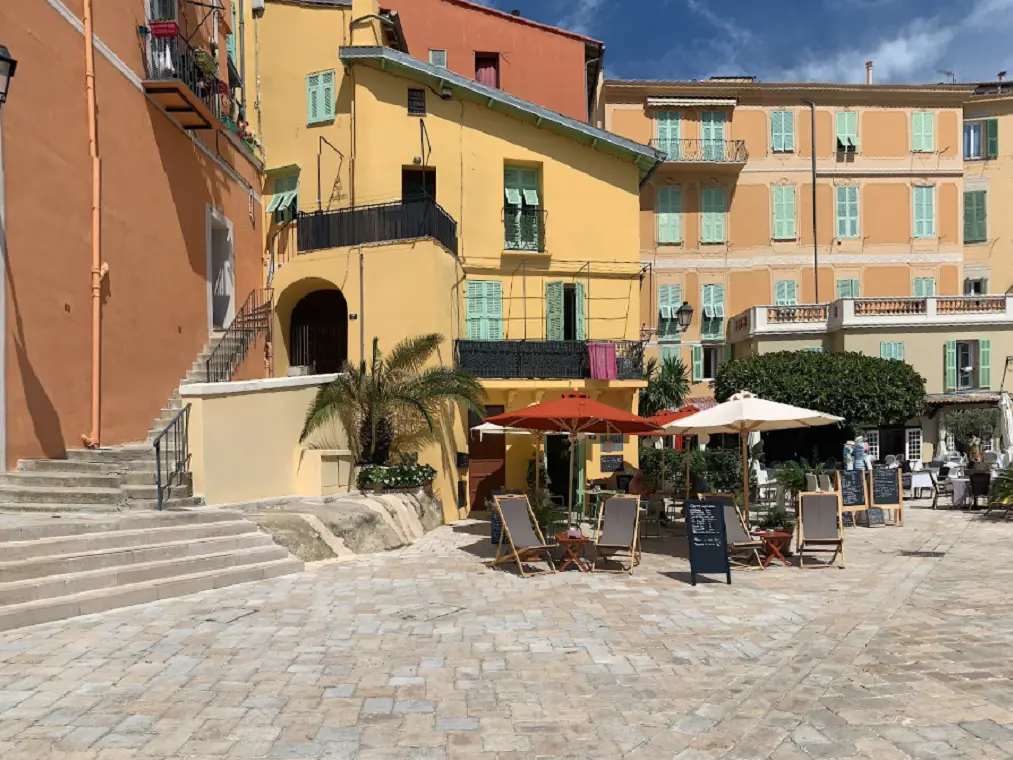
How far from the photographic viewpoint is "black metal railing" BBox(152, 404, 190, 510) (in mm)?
10133

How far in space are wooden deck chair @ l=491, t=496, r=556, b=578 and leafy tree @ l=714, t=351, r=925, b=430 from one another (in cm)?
1568

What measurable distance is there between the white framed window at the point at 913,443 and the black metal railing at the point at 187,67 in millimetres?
24700

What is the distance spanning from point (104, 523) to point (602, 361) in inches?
491

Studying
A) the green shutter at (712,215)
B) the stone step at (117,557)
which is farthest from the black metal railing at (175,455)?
the green shutter at (712,215)

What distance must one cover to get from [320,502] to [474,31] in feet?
57.1

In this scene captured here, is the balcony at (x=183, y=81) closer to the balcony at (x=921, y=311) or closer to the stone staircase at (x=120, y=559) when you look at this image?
the stone staircase at (x=120, y=559)

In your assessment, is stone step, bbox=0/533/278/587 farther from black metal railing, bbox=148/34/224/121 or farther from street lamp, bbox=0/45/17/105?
black metal railing, bbox=148/34/224/121

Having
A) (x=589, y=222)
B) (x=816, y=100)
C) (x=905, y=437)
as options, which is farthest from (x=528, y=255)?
(x=816, y=100)

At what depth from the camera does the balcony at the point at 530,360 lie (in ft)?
58.2

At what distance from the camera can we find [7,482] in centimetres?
952

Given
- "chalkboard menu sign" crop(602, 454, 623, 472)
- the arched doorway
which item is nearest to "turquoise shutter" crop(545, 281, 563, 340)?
"chalkboard menu sign" crop(602, 454, 623, 472)

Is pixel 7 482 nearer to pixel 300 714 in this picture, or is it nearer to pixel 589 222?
pixel 300 714

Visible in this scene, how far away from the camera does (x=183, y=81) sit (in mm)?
13203

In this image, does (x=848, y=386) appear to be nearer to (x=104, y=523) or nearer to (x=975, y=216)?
(x=975, y=216)
